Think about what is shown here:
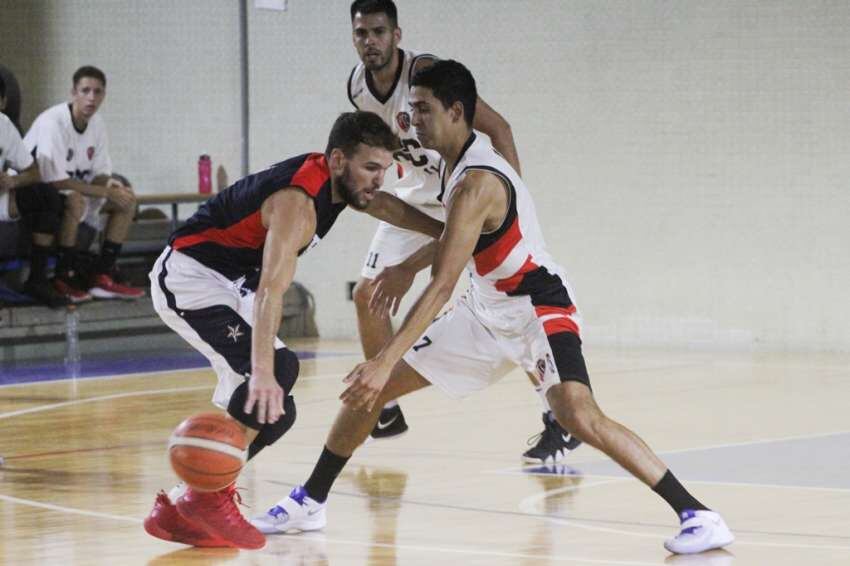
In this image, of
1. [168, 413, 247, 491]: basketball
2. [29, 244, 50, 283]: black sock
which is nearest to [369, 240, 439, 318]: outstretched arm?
[168, 413, 247, 491]: basketball

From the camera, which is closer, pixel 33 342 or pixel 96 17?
pixel 33 342

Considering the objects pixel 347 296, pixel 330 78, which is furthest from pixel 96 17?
pixel 347 296

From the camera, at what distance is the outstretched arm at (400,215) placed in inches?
237

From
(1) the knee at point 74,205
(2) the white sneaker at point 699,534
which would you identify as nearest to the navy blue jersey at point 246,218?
(2) the white sneaker at point 699,534

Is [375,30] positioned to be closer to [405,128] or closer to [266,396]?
[405,128]

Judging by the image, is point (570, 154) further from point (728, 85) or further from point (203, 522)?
point (203, 522)

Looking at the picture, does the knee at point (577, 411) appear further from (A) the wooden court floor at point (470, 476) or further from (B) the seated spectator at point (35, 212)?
(B) the seated spectator at point (35, 212)

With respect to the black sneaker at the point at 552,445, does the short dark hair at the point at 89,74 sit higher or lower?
higher

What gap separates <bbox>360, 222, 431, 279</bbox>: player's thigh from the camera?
7.60 metres

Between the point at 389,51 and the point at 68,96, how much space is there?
744 cm

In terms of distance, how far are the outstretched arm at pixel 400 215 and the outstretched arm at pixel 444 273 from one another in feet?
2.03

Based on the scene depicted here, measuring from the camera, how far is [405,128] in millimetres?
7484

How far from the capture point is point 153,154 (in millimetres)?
14070

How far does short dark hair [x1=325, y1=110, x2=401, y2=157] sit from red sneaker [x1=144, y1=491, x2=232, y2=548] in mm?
1229
